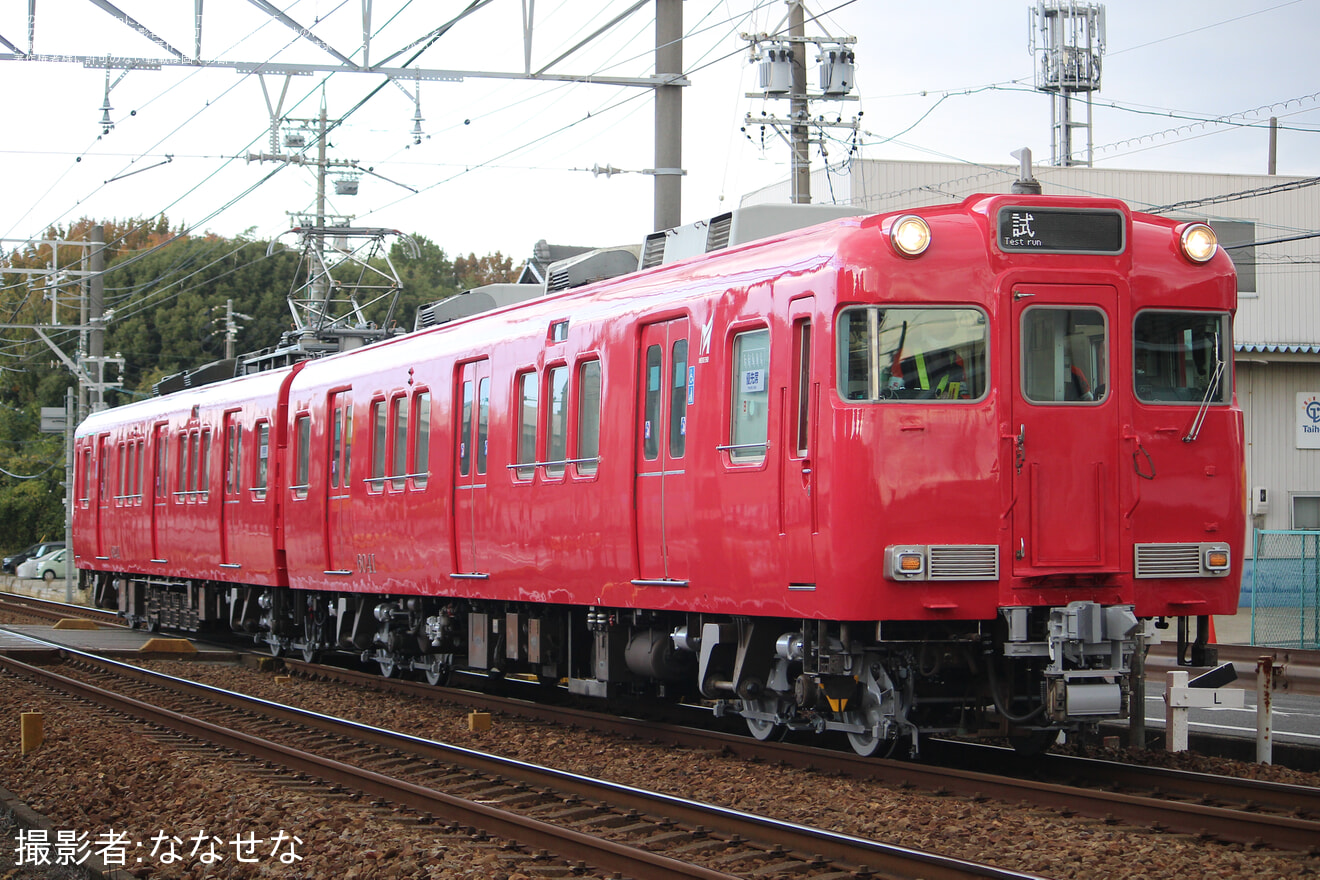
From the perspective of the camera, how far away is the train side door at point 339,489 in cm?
1669

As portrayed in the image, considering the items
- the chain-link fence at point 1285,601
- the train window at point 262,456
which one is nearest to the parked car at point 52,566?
the train window at point 262,456

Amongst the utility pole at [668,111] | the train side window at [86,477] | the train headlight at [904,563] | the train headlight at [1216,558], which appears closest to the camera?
the train headlight at [904,563]

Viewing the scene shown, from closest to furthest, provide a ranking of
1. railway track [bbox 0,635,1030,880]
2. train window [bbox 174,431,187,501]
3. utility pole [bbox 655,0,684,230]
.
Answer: railway track [bbox 0,635,1030,880], utility pole [bbox 655,0,684,230], train window [bbox 174,431,187,501]

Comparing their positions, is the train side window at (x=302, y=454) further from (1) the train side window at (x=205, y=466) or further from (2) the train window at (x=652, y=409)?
(2) the train window at (x=652, y=409)

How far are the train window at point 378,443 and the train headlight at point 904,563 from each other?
8.19 m

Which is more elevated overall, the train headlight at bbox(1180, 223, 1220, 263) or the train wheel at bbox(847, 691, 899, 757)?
the train headlight at bbox(1180, 223, 1220, 263)

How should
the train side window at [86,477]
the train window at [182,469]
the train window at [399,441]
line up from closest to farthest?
the train window at [399,441], the train window at [182,469], the train side window at [86,477]

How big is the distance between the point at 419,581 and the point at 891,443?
288 inches

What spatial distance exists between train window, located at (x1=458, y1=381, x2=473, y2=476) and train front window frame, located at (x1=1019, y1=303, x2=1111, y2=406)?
6.11 metres

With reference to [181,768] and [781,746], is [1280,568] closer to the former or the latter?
[781,746]

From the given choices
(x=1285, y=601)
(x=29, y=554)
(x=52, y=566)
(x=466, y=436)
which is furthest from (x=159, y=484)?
(x=29, y=554)

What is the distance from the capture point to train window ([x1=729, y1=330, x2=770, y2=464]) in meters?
9.74

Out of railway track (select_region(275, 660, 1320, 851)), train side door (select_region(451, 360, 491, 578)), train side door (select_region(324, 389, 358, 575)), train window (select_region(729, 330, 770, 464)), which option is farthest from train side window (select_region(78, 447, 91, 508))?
train window (select_region(729, 330, 770, 464))

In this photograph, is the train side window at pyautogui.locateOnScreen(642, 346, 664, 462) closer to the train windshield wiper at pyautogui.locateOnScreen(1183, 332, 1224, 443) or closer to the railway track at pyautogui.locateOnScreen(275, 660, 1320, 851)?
the railway track at pyautogui.locateOnScreen(275, 660, 1320, 851)
